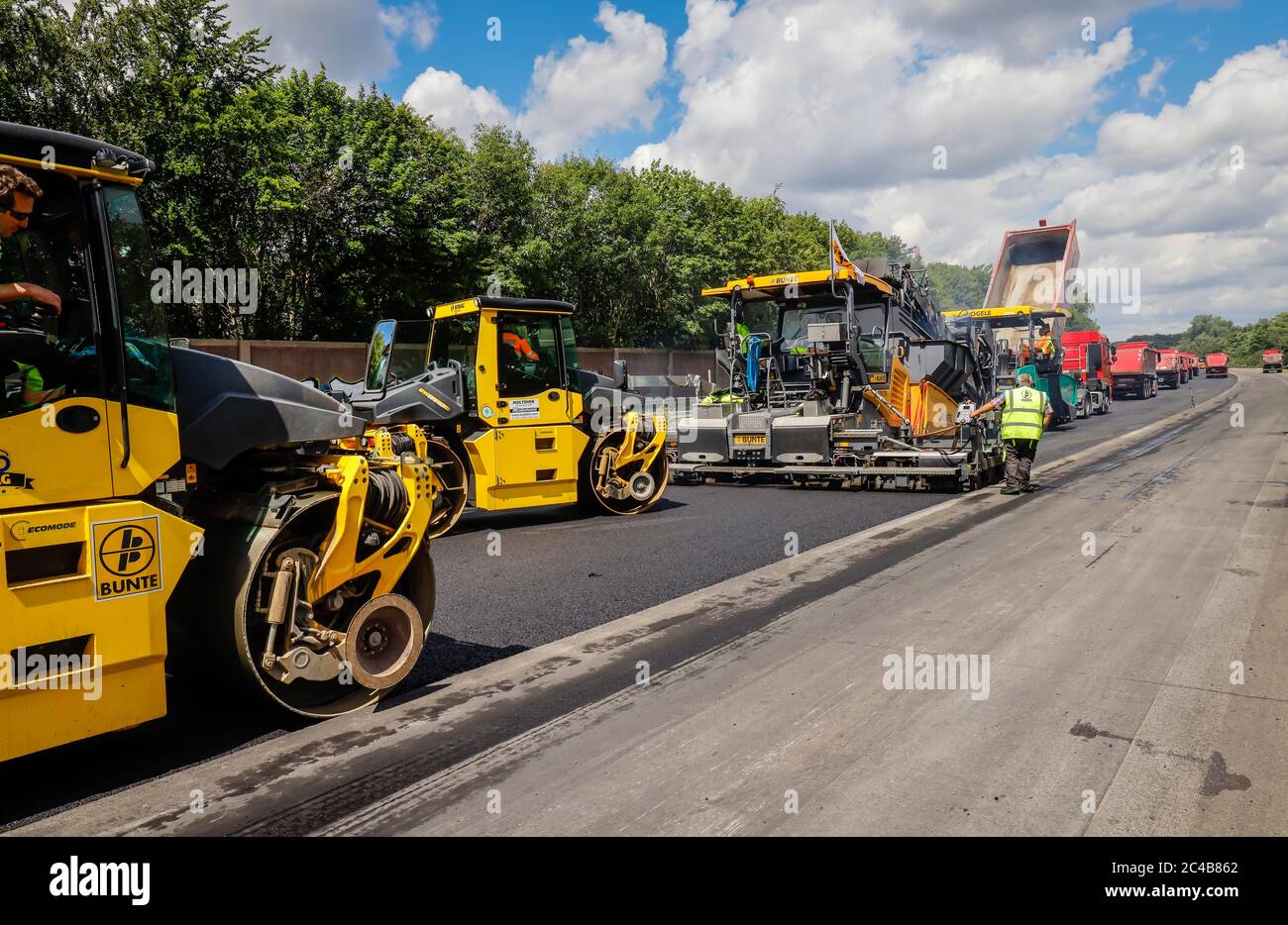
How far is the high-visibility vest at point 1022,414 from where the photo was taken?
1121cm

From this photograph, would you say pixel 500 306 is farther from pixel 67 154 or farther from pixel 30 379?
pixel 30 379

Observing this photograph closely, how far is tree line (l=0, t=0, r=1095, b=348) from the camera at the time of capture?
18500mm

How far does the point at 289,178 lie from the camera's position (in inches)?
739

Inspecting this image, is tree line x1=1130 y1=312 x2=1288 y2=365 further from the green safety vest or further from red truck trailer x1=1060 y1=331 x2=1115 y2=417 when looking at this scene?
the green safety vest

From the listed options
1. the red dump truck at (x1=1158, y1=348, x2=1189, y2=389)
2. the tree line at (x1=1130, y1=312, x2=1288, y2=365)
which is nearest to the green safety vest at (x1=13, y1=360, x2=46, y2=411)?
the red dump truck at (x1=1158, y1=348, x2=1189, y2=389)

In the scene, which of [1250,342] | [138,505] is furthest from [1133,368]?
[1250,342]

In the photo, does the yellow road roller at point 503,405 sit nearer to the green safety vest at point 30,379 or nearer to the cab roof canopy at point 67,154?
the cab roof canopy at point 67,154

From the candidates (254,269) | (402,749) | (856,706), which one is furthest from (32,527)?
(254,269)

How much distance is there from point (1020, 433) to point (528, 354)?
250 inches

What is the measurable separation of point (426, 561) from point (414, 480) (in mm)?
461

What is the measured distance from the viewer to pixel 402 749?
3846 millimetres

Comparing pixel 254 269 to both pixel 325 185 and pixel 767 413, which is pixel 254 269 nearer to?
pixel 325 185

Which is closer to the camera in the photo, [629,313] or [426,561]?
[426,561]

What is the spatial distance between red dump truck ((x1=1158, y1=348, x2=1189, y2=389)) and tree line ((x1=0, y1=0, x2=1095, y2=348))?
21.6m
